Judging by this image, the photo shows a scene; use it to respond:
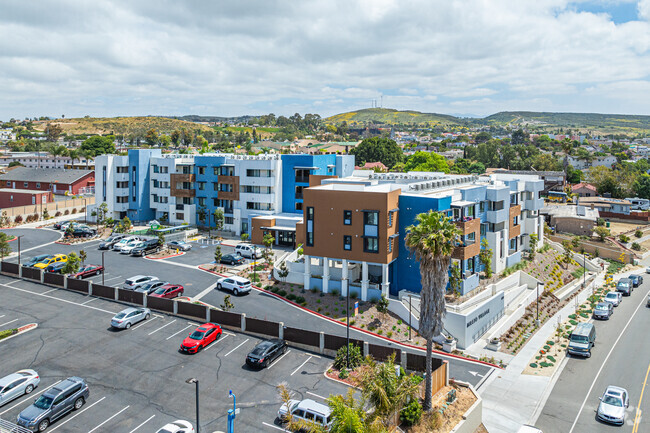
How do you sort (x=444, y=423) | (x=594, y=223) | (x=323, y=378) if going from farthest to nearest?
(x=594, y=223) < (x=323, y=378) < (x=444, y=423)

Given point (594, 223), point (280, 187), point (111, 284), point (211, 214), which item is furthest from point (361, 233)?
point (594, 223)

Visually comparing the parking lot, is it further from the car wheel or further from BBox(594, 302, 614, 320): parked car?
BBox(594, 302, 614, 320): parked car

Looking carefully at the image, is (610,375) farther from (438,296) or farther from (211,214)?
(211,214)

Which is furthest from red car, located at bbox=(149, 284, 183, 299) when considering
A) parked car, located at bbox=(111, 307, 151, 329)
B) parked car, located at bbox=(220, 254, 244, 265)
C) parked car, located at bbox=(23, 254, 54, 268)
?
parked car, located at bbox=(23, 254, 54, 268)

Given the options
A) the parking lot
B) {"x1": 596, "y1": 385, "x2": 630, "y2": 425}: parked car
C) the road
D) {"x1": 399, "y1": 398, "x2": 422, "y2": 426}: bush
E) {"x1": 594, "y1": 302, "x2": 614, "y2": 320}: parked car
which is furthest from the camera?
{"x1": 594, "y1": 302, "x2": 614, "y2": 320}: parked car

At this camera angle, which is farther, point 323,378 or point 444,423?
point 323,378

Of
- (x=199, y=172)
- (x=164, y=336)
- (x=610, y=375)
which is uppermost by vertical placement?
(x=199, y=172)
